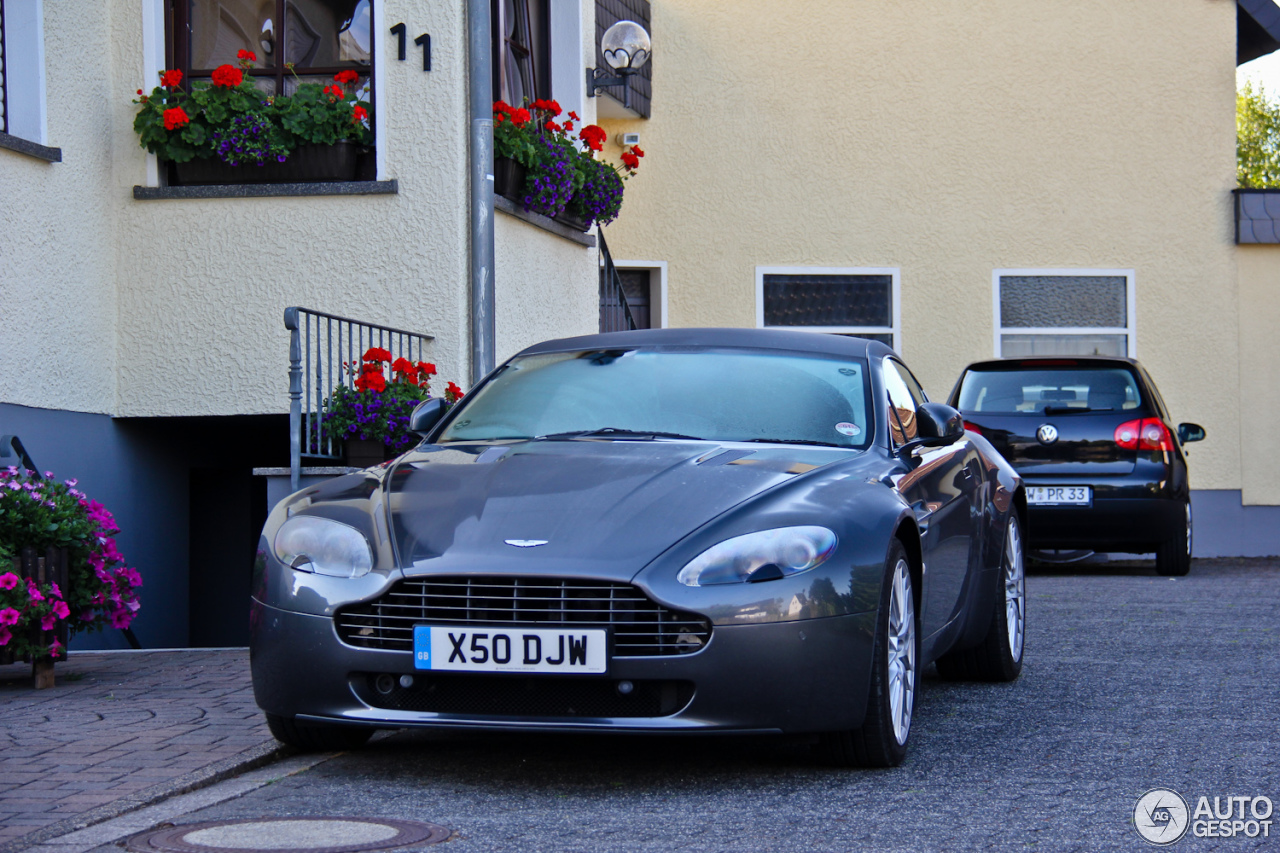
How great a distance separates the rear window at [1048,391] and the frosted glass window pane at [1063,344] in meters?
4.84

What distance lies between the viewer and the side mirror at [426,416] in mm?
5996

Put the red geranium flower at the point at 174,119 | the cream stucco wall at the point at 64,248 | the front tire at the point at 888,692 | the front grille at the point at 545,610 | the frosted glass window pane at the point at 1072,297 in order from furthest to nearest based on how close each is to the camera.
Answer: the frosted glass window pane at the point at 1072,297 < the red geranium flower at the point at 174,119 < the cream stucco wall at the point at 64,248 < the front tire at the point at 888,692 < the front grille at the point at 545,610

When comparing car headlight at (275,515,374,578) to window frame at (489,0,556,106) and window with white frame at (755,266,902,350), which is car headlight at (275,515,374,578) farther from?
window with white frame at (755,266,902,350)

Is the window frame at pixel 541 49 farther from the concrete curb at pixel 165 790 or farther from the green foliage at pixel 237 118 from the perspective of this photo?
the concrete curb at pixel 165 790

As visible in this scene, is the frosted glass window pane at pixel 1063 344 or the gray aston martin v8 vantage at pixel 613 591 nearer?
the gray aston martin v8 vantage at pixel 613 591

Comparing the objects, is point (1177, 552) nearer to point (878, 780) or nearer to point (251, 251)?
point (251, 251)

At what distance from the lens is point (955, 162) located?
16.9 m

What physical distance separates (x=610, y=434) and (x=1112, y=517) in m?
7.44

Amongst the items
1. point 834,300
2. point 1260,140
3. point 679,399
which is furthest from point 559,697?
point 1260,140

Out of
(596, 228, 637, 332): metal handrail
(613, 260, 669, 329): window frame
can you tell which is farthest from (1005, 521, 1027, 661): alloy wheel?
(613, 260, 669, 329): window frame

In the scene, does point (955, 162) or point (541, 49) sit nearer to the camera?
point (541, 49)

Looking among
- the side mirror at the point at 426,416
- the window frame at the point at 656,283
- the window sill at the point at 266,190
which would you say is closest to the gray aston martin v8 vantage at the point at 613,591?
the side mirror at the point at 426,416

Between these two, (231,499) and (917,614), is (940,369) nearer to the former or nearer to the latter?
(231,499)

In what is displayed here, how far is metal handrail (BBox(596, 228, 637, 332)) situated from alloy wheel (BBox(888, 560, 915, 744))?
27.2 feet
